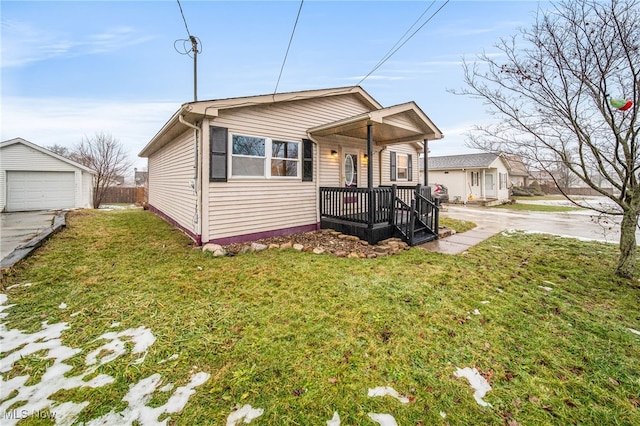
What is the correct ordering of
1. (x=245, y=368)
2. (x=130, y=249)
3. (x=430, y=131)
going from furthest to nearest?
(x=430, y=131)
(x=130, y=249)
(x=245, y=368)

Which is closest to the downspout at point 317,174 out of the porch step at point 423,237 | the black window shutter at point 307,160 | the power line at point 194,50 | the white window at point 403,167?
the black window shutter at point 307,160

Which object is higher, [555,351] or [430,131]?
[430,131]

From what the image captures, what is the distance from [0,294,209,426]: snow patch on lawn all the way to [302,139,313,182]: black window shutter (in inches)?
214

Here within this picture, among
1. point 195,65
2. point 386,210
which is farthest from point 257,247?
point 195,65

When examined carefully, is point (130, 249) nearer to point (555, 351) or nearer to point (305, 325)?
point (305, 325)

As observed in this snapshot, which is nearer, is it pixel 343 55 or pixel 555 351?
pixel 555 351

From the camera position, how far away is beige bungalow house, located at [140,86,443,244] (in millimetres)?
5836

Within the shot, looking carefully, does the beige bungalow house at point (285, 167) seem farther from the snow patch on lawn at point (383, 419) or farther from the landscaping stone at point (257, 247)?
the snow patch on lawn at point (383, 419)

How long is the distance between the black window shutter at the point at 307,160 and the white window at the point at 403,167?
15.9ft

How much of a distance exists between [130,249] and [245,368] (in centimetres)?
512

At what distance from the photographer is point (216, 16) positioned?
8258mm

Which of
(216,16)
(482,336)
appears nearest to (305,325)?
(482,336)

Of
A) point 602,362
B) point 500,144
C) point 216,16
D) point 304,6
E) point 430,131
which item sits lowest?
point 602,362

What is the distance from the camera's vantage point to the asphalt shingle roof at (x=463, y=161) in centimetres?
1867
